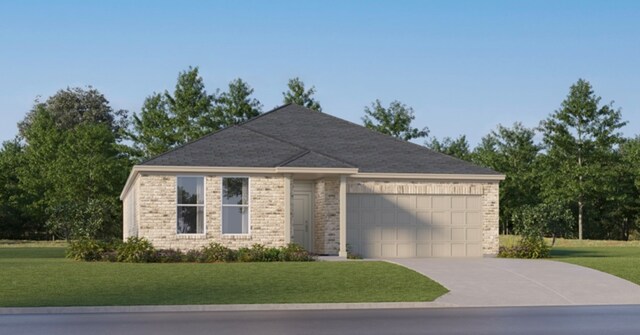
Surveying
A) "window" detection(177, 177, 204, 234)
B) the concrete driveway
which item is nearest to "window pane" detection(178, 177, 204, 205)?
"window" detection(177, 177, 204, 234)

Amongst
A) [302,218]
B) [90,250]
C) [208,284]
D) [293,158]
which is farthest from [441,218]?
[208,284]

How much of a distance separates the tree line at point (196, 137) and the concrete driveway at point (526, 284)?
2507 centimetres

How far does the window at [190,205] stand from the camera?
32.0 m

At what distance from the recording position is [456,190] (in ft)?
112

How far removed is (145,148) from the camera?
5791 centimetres

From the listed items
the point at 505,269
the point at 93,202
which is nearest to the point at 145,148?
the point at 93,202

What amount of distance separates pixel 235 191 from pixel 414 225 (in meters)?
6.75

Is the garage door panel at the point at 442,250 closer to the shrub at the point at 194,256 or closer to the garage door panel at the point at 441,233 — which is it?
the garage door panel at the point at 441,233

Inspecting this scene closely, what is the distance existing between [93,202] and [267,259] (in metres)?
28.3

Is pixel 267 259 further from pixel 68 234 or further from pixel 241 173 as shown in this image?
pixel 68 234

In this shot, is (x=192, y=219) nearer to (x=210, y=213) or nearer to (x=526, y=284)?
(x=210, y=213)

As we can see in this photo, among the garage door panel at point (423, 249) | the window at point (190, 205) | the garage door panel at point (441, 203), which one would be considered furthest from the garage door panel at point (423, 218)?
the window at point (190, 205)

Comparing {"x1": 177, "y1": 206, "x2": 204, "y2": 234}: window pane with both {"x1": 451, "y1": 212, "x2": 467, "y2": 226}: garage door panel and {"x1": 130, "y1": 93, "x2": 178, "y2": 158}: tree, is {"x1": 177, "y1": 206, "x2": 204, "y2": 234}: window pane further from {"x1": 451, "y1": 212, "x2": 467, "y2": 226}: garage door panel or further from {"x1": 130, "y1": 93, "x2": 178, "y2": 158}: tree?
{"x1": 130, "y1": 93, "x2": 178, "y2": 158}: tree

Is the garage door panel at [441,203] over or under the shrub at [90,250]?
over
